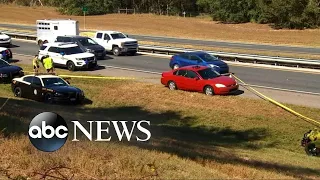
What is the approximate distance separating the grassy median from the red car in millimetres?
438

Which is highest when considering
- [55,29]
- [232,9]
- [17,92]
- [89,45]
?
[232,9]

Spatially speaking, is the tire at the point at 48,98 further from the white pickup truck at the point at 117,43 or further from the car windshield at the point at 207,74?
the white pickup truck at the point at 117,43

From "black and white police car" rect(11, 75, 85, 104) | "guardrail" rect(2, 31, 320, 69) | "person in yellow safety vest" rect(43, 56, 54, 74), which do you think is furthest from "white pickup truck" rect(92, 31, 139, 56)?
"black and white police car" rect(11, 75, 85, 104)

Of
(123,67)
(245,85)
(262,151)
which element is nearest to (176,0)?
(123,67)

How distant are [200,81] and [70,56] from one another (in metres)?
10.7

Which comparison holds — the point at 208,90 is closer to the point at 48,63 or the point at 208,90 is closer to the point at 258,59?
the point at 48,63

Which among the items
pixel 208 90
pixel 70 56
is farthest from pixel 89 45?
pixel 208 90

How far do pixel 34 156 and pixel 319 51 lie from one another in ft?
124

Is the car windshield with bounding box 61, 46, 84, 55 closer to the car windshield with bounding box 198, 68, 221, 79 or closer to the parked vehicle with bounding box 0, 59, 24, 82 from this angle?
the parked vehicle with bounding box 0, 59, 24, 82

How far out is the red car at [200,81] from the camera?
21.2 metres

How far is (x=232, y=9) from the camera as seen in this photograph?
247 feet

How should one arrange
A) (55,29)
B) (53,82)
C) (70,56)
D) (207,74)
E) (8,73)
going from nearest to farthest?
1. (53,82)
2. (207,74)
3. (8,73)
4. (70,56)
5. (55,29)

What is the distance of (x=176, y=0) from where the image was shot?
307 ft

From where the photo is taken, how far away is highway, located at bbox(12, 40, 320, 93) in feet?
78.2
